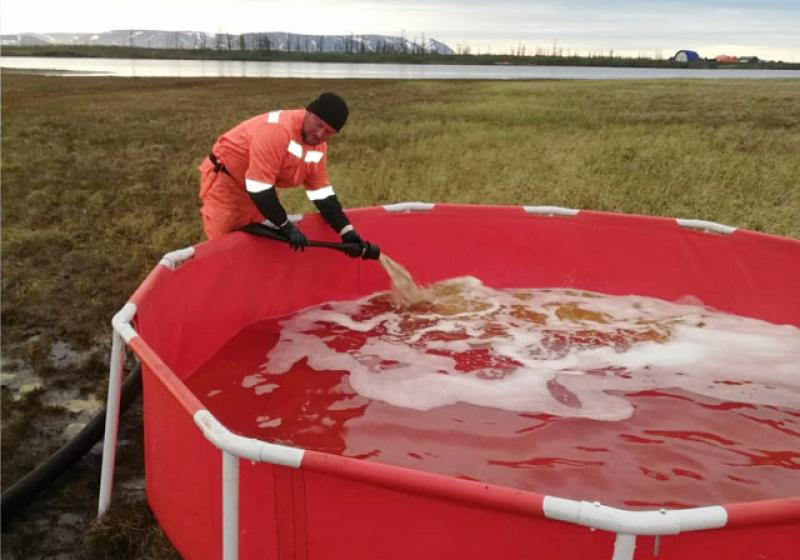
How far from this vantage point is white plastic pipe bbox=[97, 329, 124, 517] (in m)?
2.89

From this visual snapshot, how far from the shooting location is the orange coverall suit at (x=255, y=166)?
13.8 feet

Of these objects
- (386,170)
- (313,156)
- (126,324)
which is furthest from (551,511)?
(386,170)

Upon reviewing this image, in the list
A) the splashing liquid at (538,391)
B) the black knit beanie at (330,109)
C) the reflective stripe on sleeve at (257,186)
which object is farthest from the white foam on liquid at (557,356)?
the black knit beanie at (330,109)

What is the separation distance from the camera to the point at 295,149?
174 inches

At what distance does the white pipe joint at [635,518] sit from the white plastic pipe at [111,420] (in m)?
1.91

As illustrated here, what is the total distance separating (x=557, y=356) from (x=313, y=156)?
201 centimetres

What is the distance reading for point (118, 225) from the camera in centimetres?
763

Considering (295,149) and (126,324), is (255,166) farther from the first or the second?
(126,324)

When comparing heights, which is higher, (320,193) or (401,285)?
(320,193)

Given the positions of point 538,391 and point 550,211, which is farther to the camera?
point 550,211

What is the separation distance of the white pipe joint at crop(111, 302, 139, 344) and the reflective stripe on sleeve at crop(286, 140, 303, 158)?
5.75ft

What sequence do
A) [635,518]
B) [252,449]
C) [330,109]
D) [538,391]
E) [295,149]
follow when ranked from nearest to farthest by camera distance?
1. [635,518]
2. [252,449]
3. [538,391]
4. [330,109]
5. [295,149]

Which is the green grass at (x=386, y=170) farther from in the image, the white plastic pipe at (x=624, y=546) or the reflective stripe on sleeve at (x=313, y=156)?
the white plastic pipe at (x=624, y=546)

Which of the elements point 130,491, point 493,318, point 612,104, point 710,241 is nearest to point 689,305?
point 710,241
